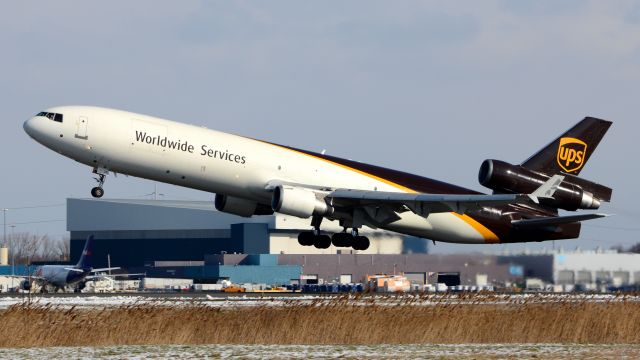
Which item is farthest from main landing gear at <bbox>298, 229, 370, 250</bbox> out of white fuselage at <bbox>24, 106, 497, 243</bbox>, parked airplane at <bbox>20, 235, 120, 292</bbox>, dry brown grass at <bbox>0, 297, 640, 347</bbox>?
parked airplane at <bbox>20, 235, 120, 292</bbox>

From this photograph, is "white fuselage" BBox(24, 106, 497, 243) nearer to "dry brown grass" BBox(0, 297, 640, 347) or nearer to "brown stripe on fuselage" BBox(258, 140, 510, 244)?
"brown stripe on fuselage" BBox(258, 140, 510, 244)

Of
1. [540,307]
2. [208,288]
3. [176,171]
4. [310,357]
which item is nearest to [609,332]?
[540,307]

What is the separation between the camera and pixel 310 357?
2505 cm

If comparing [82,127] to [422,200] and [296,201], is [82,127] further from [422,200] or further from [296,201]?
[422,200]

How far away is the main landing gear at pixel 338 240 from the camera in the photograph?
53938mm

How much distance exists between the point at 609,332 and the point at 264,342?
11422 millimetres

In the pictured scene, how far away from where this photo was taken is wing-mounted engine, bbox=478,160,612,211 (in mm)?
55031

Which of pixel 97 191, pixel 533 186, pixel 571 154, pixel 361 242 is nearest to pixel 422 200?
pixel 361 242

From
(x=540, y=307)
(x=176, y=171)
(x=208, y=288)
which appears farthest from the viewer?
(x=208, y=288)

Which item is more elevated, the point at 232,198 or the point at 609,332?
the point at 232,198

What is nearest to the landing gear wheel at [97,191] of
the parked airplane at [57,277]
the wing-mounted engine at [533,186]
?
the wing-mounted engine at [533,186]

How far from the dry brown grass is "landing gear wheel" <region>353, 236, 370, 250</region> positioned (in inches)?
632

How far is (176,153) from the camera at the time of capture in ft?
161

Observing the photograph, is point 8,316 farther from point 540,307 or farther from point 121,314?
point 540,307
